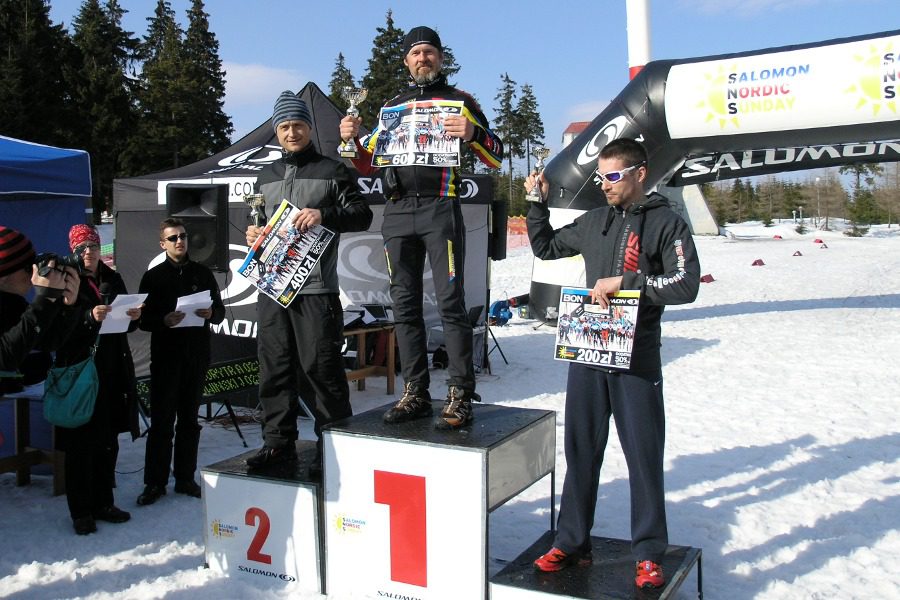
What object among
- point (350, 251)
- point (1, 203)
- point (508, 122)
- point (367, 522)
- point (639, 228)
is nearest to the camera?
point (639, 228)

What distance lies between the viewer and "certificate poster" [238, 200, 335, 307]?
354cm

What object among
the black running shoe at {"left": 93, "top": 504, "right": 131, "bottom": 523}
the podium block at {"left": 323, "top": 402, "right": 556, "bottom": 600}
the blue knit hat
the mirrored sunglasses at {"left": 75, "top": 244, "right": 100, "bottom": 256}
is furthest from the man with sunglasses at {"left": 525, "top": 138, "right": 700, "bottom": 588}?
the mirrored sunglasses at {"left": 75, "top": 244, "right": 100, "bottom": 256}

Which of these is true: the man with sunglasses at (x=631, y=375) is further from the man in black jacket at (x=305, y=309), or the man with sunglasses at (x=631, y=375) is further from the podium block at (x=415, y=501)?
the man in black jacket at (x=305, y=309)

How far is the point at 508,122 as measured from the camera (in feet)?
220

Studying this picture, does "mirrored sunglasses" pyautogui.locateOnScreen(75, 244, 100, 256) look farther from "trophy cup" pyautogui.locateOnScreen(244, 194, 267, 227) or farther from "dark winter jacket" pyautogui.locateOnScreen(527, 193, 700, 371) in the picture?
"dark winter jacket" pyautogui.locateOnScreen(527, 193, 700, 371)

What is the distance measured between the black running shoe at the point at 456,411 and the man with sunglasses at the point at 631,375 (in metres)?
0.57

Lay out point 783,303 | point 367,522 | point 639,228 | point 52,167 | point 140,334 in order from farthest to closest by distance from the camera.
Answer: point 783,303 → point 140,334 → point 52,167 → point 367,522 → point 639,228

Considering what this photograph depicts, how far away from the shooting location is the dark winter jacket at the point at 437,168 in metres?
3.60

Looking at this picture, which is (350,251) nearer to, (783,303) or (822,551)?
(822,551)

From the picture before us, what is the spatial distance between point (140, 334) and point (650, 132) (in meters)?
7.87

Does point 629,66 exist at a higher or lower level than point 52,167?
higher

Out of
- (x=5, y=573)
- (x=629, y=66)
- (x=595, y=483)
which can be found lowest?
(x=5, y=573)

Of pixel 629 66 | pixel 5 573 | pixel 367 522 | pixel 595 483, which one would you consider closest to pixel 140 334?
pixel 5 573

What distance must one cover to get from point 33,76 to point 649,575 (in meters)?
41.8
